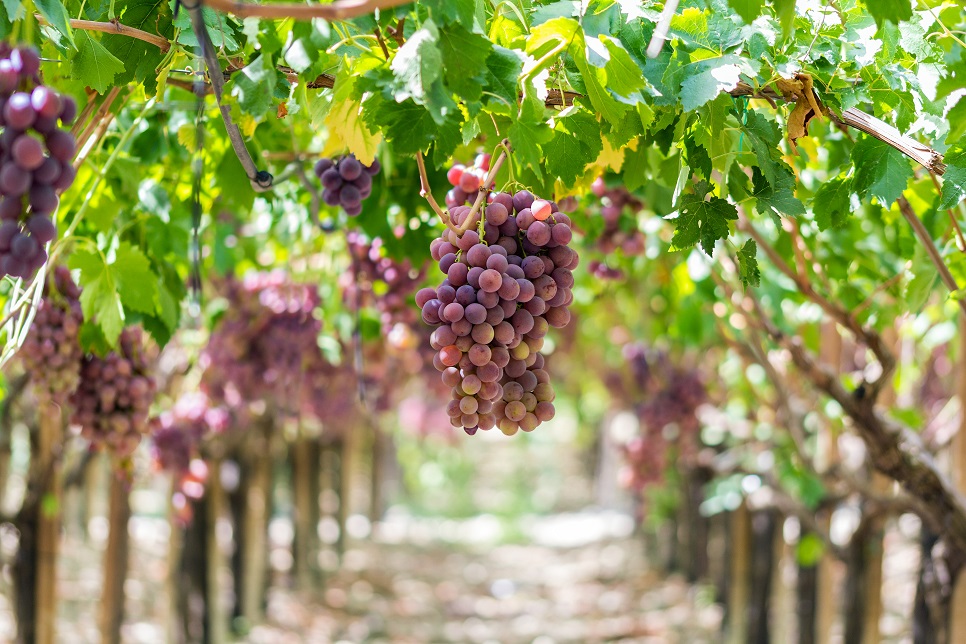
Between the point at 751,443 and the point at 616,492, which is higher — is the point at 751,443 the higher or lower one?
the higher one

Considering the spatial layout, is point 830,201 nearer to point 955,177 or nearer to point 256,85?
point 955,177

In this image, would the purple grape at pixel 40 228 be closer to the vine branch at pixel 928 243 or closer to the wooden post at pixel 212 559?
the vine branch at pixel 928 243

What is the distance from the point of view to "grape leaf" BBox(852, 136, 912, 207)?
1.70 metres

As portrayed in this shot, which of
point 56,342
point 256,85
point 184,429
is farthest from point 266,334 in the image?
point 256,85

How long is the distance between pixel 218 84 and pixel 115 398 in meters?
1.52

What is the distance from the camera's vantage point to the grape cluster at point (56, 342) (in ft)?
7.61

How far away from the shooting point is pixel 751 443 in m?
6.40

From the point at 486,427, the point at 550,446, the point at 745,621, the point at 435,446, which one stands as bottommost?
the point at 550,446

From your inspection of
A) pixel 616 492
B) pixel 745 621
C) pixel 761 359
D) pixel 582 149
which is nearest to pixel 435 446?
pixel 616 492

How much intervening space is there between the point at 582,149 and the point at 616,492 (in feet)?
46.2

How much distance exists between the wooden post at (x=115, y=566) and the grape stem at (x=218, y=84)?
3772mm

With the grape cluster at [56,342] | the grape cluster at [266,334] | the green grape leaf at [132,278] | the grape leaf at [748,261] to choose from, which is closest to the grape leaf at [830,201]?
the grape leaf at [748,261]

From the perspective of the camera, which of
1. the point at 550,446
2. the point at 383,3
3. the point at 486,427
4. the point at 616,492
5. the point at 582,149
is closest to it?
the point at 383,3

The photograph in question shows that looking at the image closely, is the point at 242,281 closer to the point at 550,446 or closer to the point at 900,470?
the point at 900,470
